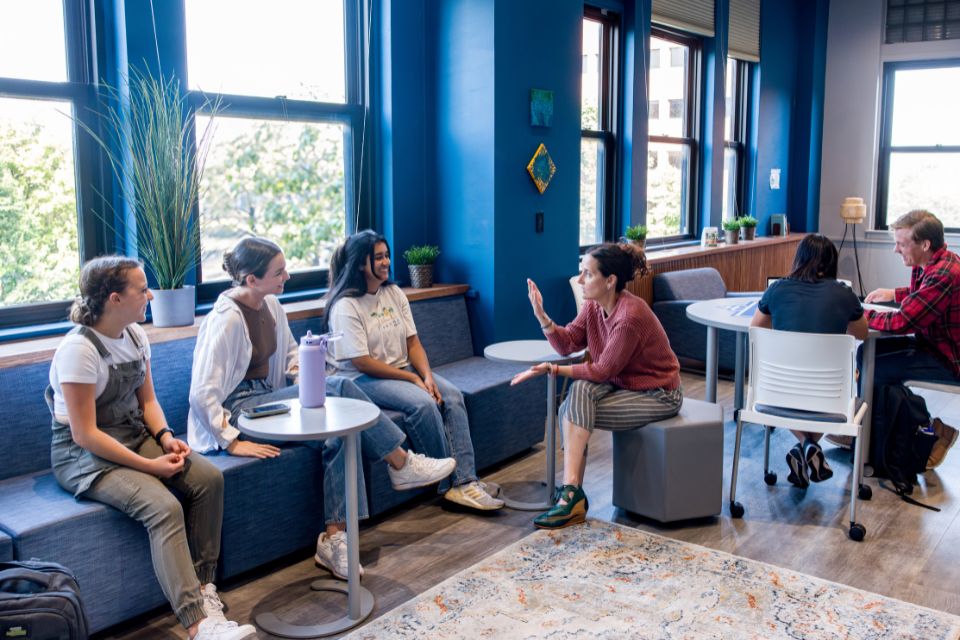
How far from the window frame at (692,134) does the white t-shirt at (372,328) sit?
11.0 ft

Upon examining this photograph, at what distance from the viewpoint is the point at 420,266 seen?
4527 mm

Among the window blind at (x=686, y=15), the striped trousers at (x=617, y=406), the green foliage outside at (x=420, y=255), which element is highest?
the window blind at (x=686, y=15)

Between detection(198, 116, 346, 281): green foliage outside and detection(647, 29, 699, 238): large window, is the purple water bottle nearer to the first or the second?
detection(198, 116, 346, 281): green foliage outside

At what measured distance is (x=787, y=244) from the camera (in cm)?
812

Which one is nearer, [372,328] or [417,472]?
[417,472]

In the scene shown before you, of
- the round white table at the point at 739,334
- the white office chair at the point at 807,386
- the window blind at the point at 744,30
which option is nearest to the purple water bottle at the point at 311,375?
the white office chair at the point at 807,386

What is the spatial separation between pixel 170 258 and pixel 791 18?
6.80 metres

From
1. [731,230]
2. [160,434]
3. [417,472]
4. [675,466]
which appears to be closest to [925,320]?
[675,466]

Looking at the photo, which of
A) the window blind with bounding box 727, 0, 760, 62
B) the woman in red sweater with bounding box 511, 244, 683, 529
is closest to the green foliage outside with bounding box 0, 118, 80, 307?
the woman in red sweater with bounding box 511, 244, 683, 529

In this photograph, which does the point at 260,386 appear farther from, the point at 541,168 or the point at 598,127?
the point at 598,127

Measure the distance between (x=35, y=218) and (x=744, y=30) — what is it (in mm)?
5969

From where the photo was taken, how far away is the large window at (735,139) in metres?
7.75

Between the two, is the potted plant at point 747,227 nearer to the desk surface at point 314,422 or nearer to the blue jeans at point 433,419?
the blue jeans at point 433,419

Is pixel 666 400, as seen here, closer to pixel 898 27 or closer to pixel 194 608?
pixel 194 608
